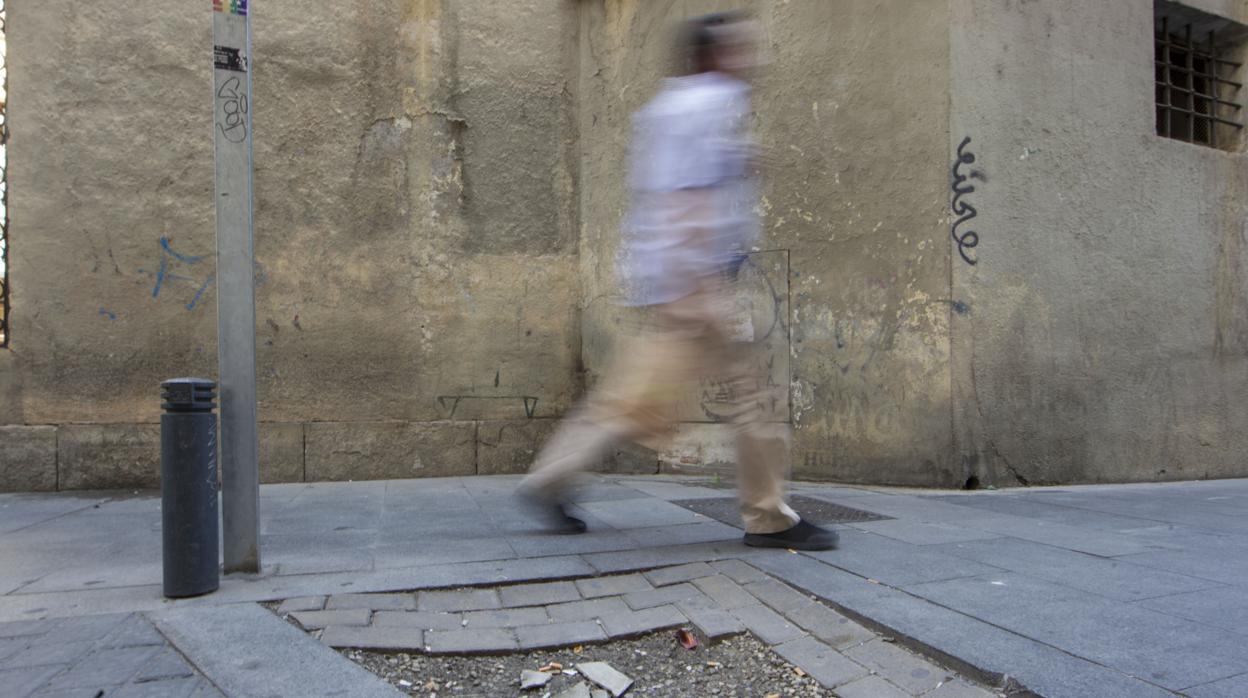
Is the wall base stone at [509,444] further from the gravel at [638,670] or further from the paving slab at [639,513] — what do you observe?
the gravel at [638,670]

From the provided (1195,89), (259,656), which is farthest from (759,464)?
(1195,89)

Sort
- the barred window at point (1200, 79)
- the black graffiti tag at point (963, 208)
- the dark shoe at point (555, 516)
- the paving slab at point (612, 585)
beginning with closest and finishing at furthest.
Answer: the paving slab at point (612, 585), the dark shoe at point (555, 516), the black graffiti tag at point (963, 208), the barred window at point (1200, 79)

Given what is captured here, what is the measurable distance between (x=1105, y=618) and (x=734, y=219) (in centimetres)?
183

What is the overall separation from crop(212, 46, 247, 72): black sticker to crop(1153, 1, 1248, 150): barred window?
6407 millimetres

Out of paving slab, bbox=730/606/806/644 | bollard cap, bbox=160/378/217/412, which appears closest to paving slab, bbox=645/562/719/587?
paving slab, bbox=730/606/806/644

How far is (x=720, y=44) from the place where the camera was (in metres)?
3.14

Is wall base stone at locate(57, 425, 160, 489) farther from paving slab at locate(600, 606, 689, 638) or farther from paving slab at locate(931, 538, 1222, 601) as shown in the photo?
paving slab at locate(931, 538, 1222, 601)

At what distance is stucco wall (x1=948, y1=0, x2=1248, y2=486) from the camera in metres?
4.84

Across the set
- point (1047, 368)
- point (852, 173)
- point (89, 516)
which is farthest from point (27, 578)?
point (1047, 368)

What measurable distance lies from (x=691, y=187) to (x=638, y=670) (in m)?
1.77

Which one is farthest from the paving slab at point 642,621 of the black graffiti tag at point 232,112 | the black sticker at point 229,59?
the black sticker at point 229,59

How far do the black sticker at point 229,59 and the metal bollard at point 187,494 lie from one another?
46.3 inches

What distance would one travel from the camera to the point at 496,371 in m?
5.71

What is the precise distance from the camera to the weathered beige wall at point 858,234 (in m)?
4.77
